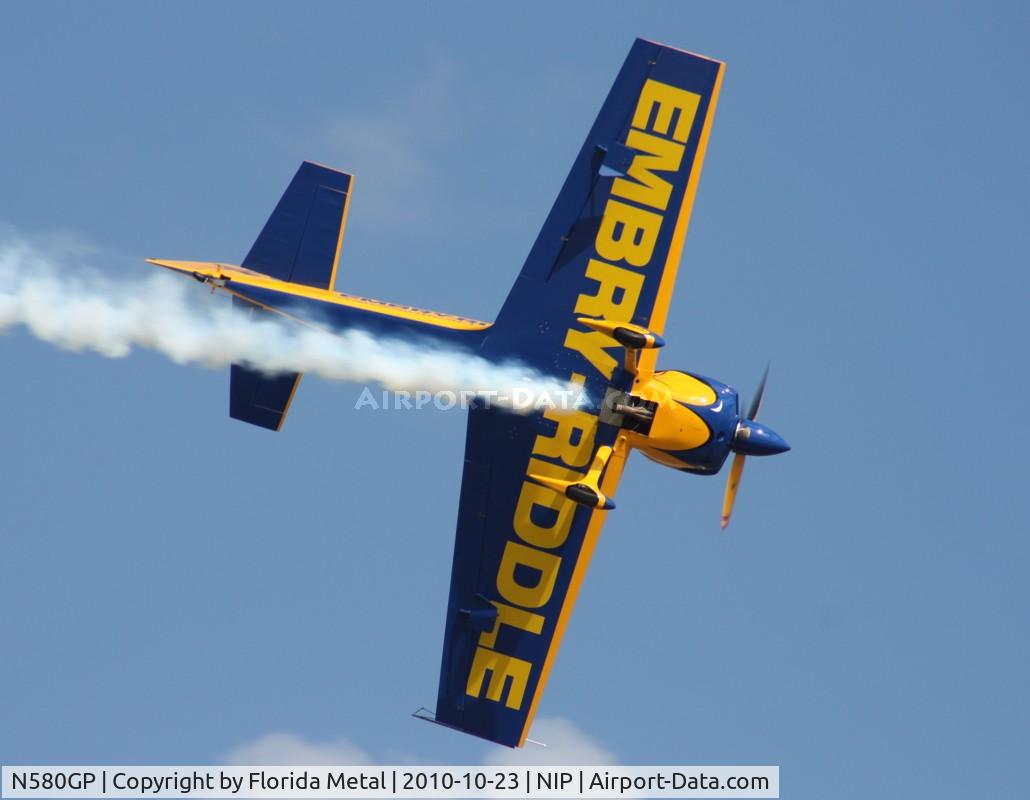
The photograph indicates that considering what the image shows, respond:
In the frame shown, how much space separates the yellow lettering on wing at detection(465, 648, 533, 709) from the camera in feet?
88.9

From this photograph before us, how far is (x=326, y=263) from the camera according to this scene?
24.9m

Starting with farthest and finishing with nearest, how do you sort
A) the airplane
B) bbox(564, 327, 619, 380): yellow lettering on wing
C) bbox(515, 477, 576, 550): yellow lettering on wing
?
bbox(515, 477, 576, 550): yellow lettering on wing
bbox(564, 327, 619, 380): yellow lettering on wing
the airplane

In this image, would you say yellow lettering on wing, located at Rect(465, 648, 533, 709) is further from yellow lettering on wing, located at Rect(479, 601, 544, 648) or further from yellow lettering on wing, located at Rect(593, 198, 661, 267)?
yellow lettering on wing, located at Rect(593, 198, 661, 267)

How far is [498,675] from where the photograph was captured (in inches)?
1072

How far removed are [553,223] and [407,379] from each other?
3.03 metres

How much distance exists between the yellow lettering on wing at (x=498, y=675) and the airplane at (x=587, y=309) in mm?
2399

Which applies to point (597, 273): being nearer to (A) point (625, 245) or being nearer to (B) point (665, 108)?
(A) point (625, 245)

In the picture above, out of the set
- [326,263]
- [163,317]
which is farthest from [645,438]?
[163,317]

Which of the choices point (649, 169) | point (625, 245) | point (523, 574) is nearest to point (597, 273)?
point (625, 245)

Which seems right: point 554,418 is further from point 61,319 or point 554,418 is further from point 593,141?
point 61,319

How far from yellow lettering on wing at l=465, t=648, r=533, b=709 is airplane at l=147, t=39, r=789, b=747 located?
240 cm

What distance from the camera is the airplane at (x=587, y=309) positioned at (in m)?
24.8

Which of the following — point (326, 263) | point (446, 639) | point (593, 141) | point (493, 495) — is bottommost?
point (446, 639)

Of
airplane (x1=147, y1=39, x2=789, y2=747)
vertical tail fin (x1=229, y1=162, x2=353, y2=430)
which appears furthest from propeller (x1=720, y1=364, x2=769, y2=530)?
vertical tail fin (x1=229, y1=162, x2=353, y2=430)
